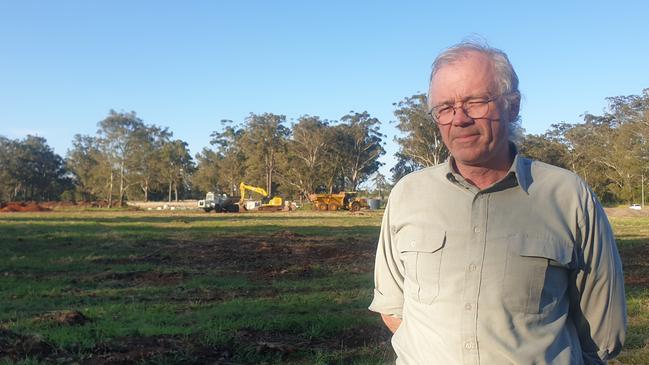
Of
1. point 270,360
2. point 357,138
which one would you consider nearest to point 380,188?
point 357,138

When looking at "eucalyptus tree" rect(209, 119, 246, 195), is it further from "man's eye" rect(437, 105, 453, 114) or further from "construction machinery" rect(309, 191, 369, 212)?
"man's eye" rect(437, 105, 453, 114)

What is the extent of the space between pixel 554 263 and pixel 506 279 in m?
0.16

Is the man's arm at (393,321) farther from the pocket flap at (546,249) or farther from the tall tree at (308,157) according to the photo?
the tall tree at (308,157)

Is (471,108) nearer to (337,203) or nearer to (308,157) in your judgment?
(337,203)

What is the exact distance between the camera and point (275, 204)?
5694 cm

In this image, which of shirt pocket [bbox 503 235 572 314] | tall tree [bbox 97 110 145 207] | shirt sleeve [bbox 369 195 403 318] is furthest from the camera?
tall tree [bbox 97 110 145 207]

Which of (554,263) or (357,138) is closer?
(554,263)

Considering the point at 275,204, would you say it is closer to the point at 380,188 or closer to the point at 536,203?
the point at 380,188

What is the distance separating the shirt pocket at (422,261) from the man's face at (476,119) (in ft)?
0.93

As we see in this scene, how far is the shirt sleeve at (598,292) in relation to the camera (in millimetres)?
1890

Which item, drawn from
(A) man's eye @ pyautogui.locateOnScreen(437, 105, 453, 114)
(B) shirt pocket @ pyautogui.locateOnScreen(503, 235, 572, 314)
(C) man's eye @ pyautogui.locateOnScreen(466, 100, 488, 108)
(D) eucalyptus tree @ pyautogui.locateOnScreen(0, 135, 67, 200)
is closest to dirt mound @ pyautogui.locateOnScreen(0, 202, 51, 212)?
(D) eucalyptus tree @ pyautogui.locateOnScreen(0, 135, 67, 200)

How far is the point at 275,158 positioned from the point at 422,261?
233 ft

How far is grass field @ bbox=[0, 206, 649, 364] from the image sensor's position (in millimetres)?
A: 5355

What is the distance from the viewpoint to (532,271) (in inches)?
72.2
